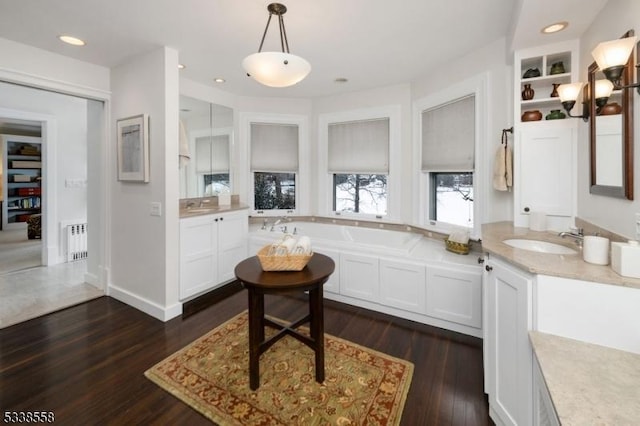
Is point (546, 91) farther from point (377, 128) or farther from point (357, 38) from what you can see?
point (377, 128)

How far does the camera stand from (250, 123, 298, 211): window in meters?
4.27

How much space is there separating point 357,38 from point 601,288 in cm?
239

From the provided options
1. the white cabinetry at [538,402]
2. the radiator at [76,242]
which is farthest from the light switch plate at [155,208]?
the white cabinetry at [538,402]

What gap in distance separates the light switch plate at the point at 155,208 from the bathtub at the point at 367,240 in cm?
128

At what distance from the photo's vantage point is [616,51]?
52.9 inches

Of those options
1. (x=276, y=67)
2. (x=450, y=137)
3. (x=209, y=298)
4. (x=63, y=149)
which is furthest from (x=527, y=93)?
(x=63, y=149)

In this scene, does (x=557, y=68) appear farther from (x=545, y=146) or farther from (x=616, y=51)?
(x=616, y=51)

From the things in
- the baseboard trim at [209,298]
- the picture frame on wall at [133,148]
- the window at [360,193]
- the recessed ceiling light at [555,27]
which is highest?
the recessed ceiling light at [555,27]

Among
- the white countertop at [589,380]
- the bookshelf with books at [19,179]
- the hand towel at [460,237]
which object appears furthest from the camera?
the bookshelf with books at [19,179]

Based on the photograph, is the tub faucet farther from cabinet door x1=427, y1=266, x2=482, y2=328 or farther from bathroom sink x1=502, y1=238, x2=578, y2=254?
bathroom sink x1=502, y1=238, x2=578, y2=254

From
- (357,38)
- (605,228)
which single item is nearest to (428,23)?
(357,38)

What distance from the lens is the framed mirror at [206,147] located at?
11.6 ft

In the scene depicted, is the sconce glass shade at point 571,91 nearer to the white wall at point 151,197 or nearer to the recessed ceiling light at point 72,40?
the white wall at point 151,197

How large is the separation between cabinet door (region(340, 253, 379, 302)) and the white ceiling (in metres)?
2.02
